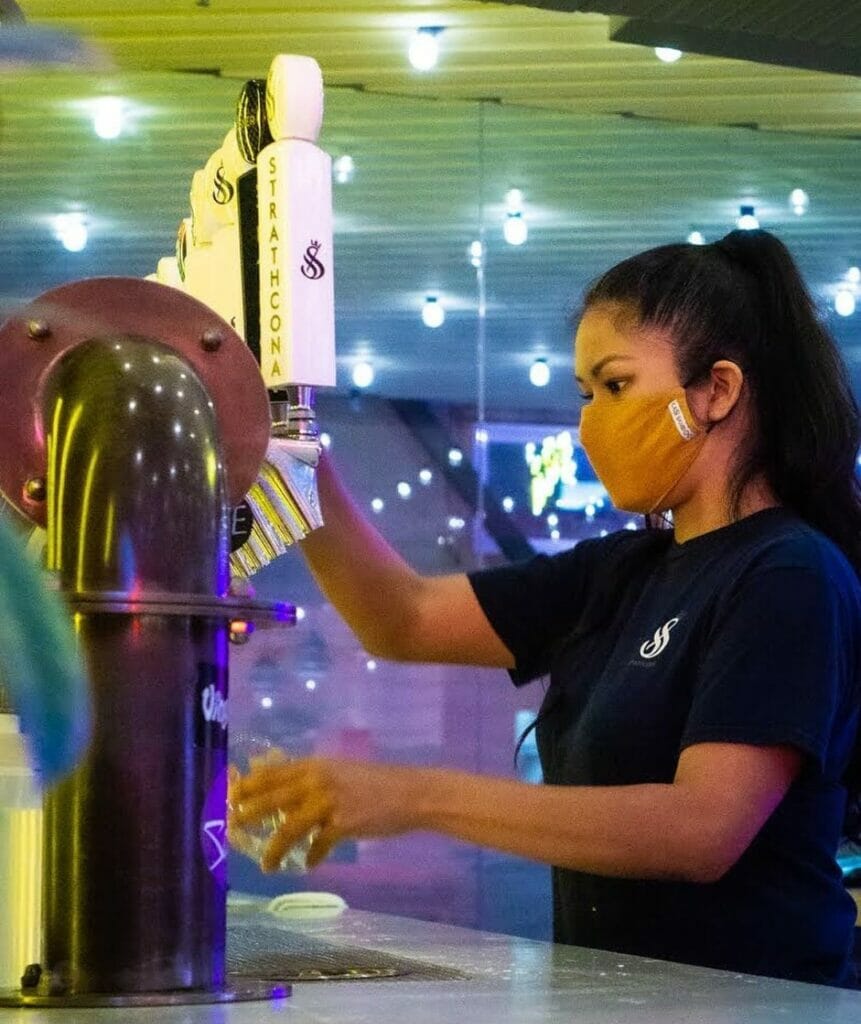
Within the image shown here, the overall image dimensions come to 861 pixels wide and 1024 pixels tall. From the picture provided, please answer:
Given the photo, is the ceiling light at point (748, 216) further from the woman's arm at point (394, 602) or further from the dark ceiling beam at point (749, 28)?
the woman's arm at point (394, 602)

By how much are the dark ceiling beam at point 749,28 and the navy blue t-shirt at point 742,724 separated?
8.86ft

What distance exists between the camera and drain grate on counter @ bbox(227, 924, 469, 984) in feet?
3.10

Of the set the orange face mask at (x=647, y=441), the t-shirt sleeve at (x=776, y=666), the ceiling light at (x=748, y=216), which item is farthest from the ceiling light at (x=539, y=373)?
the t-shirt sleeve at (x=776, y=666)

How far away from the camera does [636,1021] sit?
720 mm

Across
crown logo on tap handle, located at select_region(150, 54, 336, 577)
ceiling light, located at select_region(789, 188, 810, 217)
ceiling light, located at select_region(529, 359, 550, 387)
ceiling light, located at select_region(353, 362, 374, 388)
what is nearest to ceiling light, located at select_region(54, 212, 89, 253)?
Answer: ceiling light, located at select_region(353, 362, 374, 388)

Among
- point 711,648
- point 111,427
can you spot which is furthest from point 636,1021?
point 711,648

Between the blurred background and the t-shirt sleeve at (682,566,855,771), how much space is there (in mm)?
4228

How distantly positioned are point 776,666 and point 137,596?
22.7 inches

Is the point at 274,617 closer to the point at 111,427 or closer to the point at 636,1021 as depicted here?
the point at 111,427

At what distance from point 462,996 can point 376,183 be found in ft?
18.6

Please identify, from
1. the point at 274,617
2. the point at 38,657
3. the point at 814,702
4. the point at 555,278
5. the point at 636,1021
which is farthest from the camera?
the point at 555,278

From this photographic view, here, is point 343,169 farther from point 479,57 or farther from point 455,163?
point 479,57

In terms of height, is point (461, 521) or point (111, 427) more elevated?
point (461, 521)

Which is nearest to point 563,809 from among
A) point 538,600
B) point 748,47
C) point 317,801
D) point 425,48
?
point 317,801
